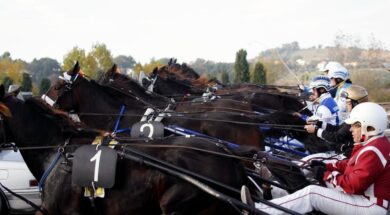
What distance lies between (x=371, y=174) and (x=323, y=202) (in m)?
0.45

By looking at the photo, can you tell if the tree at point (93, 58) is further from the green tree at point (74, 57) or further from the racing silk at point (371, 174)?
the racing silk at point (371, 174)

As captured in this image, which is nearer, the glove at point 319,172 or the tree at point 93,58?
the glove at point 319,172

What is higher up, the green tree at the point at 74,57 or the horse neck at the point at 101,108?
the green tree at the point at 74,57

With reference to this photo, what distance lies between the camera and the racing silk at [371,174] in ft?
11.8

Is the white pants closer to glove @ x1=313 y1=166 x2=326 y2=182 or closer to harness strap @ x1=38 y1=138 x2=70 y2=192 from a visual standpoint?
glove @ x1=313 y1=166 x2=326 y2=182

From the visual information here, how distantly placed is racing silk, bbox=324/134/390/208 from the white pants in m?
0.07

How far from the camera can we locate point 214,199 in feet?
12.1

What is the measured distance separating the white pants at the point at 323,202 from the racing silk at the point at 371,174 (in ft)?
0.23

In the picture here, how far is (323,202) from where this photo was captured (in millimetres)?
3742

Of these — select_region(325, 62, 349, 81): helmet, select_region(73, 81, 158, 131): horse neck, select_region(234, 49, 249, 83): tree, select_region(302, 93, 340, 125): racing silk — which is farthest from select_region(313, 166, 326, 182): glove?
select_region(234, 49, 249, 83): tree

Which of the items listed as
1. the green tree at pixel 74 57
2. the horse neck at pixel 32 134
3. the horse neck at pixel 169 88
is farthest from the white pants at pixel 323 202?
the green tree at pixel 74 57

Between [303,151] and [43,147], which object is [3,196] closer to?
[43,147]

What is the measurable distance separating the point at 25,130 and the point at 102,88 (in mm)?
2720

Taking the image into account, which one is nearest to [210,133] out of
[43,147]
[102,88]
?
[102,88]
